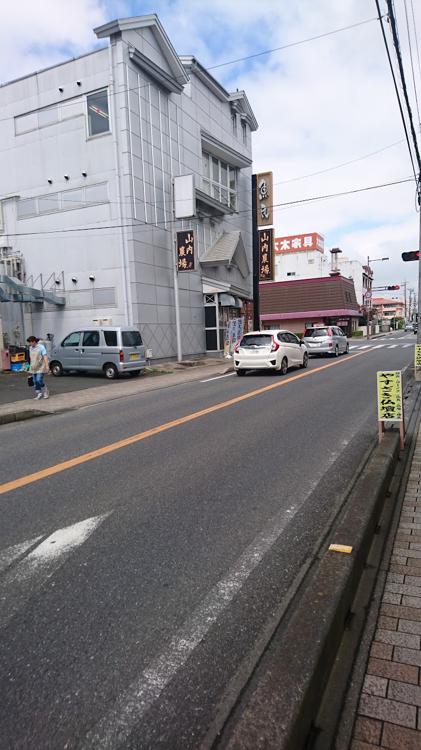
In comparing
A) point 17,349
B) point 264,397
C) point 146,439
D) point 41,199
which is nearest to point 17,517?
point 146,439

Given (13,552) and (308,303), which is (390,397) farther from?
(308,303)

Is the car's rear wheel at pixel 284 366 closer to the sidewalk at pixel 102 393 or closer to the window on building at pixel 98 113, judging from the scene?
the sidewalk at pixel 102 393

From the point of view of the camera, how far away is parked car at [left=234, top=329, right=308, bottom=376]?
14.8 meters

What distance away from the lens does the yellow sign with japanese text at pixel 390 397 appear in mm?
5945

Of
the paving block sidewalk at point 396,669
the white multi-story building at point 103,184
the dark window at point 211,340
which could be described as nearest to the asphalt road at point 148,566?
the paving block sidewalk at point 396,669

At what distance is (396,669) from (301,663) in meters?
0.59

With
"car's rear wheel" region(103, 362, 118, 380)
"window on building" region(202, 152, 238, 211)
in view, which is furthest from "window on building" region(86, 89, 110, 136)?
"car's rear wheel" region(103, 362, 118, 380)

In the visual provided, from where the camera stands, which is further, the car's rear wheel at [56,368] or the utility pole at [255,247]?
the utility pole at [255,247]

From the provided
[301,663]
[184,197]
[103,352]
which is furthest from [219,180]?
[301,663]

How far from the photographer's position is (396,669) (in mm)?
2273

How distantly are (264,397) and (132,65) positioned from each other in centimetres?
1649

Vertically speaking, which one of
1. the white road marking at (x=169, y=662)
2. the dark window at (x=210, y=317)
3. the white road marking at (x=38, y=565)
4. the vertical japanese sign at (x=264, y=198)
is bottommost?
the white road marking at (x=169, y=662)

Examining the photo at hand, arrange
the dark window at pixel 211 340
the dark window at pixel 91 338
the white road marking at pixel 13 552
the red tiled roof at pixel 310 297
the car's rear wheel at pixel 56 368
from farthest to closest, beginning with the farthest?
the red tiled roof at pixel 310 297
the dark window at pixel 211 340
the car's rear wheel at pixel 56 368
the dark window at pixel 91 338
the white road marking at pixel 13 552

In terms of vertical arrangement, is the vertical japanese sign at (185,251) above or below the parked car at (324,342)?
above
